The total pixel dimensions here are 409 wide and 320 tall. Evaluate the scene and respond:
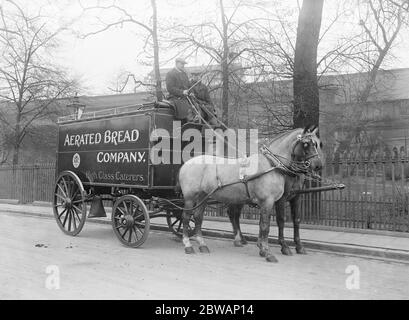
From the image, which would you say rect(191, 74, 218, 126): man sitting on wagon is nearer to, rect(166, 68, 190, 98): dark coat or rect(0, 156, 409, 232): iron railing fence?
rect(166, 68, 190, 98): dark coat

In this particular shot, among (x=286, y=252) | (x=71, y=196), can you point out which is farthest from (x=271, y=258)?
(x=71, y=196)

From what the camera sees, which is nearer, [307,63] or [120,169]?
[120,169]

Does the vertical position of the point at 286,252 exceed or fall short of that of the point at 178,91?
it falls short

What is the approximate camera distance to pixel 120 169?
8.94 m

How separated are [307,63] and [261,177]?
535 cm

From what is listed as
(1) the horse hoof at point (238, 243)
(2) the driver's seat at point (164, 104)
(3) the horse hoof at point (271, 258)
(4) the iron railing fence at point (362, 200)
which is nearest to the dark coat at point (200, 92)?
(2) the driver's seat at point (164, 104)

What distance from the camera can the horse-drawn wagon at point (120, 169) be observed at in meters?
8.40

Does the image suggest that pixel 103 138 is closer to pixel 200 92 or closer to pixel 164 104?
pixel 164 104

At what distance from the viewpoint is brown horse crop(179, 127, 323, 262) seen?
7320 millimetres

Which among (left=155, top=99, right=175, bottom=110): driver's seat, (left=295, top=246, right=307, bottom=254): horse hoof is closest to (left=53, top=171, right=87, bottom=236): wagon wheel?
(left=155, top=99, right=175, bottom=110): driver's seat

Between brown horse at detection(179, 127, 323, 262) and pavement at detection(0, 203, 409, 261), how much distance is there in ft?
2.71

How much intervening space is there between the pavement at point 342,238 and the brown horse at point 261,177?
2.71ft

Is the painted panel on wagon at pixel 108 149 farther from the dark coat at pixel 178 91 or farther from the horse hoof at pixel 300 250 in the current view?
the horse hoof at pixel 300 250

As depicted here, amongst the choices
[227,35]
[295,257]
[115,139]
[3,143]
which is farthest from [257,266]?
[3,143]
